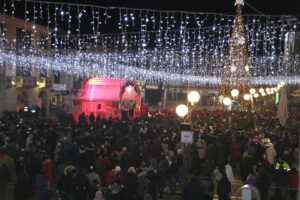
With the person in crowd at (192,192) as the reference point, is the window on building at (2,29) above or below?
above

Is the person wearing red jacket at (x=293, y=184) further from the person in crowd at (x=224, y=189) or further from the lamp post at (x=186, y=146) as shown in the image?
the lamp post at (x=186, y=146)

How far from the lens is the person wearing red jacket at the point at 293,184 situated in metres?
10.1

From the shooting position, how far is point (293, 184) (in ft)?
33.6

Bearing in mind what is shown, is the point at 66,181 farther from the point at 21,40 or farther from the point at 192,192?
the point at 21,40

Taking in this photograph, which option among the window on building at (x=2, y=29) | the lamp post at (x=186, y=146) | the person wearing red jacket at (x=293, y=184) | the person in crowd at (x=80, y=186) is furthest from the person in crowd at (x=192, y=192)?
the window on building at (x=2, y=29)

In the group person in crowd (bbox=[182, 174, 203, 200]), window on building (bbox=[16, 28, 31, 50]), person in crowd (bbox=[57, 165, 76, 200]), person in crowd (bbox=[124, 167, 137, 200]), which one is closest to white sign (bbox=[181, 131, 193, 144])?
person in crowd (bbox=[182, 174, 203, 200])

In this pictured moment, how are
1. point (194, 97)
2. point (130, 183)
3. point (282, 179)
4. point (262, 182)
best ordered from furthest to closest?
1. point (194, 97)
2. point (282, 179)
3. point (262, 182)
4. point (130, 183)

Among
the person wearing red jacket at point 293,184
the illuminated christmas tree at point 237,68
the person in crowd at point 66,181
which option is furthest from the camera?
the illuminated christmas tree at point 237,68

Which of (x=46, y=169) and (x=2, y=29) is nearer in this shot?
(x=46, y=169)

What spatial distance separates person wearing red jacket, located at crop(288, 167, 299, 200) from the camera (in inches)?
398

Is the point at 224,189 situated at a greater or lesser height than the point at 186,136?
lesser

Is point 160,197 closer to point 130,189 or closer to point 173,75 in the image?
point 130,189

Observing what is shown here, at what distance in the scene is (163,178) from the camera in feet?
35.1

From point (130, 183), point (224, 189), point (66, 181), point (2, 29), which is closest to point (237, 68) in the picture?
point (224, 189)
